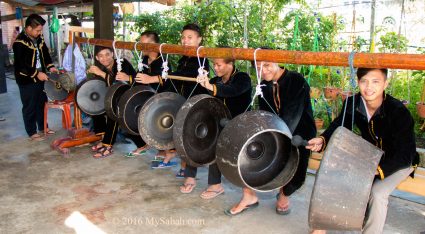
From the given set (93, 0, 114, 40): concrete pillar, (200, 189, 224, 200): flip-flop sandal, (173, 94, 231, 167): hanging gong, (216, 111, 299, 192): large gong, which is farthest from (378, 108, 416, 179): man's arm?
(93, 0, 114, 40): concrete pillar

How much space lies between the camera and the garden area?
499 centimetres

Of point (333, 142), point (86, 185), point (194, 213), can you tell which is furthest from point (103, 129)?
point (333, 142)

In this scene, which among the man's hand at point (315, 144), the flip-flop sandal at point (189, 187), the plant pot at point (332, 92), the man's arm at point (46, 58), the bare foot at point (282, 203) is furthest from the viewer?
the man's arm at point (46, 58)

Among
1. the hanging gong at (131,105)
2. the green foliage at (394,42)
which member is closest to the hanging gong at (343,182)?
the hanging gong at (131,105)

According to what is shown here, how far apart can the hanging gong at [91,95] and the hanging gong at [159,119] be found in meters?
1.35

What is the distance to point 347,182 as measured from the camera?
1.76 metres

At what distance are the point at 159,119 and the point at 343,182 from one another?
167 centimetres

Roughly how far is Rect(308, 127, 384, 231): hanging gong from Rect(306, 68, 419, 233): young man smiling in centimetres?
34

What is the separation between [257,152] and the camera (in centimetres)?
239

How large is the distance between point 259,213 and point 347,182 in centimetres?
133

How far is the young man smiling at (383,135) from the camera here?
206cm

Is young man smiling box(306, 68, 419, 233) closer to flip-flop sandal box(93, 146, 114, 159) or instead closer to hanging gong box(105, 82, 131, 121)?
hanging gong box(105, 82, 131, 121)

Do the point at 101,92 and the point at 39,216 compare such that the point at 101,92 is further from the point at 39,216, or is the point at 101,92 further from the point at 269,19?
the point at 269,19

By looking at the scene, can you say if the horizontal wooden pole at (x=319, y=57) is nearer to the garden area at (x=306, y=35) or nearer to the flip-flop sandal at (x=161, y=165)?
the flip-flop sandal at (x=161, y=165)
